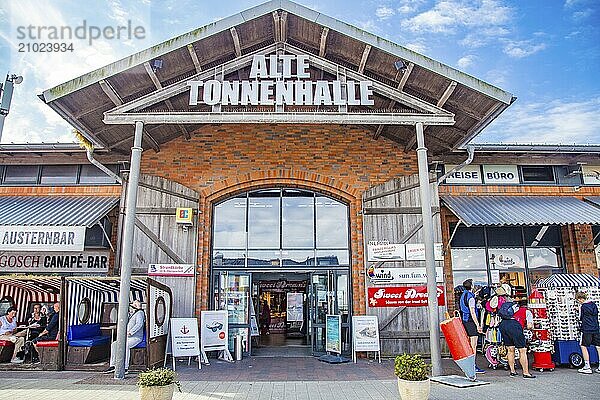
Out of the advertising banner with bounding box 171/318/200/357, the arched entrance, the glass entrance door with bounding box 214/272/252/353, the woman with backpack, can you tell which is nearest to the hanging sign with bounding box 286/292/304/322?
the arched entrance

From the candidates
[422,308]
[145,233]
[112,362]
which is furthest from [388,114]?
[112,362]

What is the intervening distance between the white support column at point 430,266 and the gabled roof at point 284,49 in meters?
0.93

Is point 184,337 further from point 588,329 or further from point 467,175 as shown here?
point 467,175

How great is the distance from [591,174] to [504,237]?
9.38ft

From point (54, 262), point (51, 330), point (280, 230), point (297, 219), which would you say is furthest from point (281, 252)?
point (54, 262)

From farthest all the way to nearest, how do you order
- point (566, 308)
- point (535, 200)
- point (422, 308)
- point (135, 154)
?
1. point (535, 200)
2. point (422, 308)
3. point (566, 308)
4. point (135, 154)

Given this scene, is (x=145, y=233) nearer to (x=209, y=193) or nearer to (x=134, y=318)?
(x=209, y=193)

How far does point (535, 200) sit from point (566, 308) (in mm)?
3244

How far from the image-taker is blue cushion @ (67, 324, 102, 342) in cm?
894

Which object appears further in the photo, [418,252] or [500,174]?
[500,174]

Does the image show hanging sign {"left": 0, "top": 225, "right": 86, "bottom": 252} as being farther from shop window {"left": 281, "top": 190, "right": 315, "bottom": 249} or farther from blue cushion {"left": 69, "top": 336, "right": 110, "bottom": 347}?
shop window {"left": 281, "top": 190, "right": 315, "bottom": 249}

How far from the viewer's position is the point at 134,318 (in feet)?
28.1

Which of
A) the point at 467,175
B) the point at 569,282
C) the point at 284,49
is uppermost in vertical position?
the point at 284,49

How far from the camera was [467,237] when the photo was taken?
11.3 m
